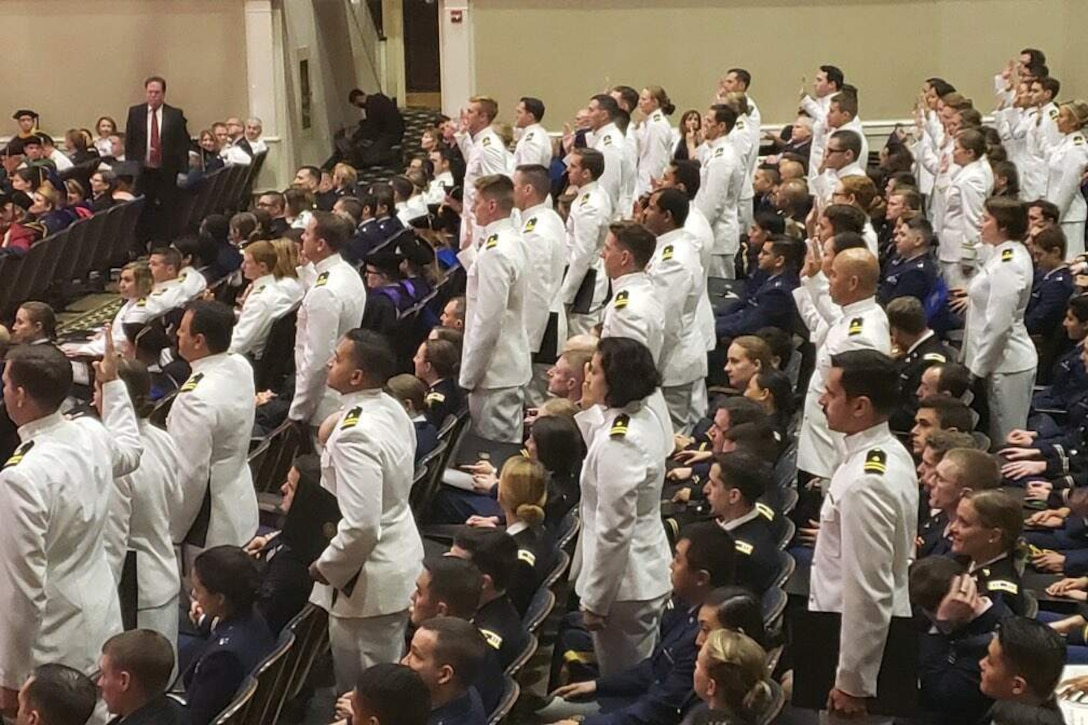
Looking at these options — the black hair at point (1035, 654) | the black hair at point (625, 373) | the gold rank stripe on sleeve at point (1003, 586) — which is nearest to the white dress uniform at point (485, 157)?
the black hair at point (625, 373)

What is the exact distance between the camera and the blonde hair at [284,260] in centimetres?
885

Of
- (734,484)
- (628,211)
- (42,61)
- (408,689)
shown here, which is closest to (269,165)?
(42,61)

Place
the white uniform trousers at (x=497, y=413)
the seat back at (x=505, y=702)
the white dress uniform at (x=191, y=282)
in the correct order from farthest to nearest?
the white dress uniform at (x=191, y=282) < the white uniform trousers at (x=497, y=413) < the seat back at (x=505, y=702)

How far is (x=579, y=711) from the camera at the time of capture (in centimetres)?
558

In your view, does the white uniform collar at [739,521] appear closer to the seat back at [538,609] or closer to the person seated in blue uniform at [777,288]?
the seat back at [538,609]

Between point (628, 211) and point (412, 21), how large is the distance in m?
10.8

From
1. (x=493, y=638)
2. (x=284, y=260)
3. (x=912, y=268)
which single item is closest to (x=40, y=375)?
(x=493, y=638)

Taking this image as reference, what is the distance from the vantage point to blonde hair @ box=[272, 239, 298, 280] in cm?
885

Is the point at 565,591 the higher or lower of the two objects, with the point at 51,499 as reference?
lower

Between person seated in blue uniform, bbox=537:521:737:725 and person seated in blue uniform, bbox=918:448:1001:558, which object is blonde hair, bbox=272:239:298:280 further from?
person seated in blue uniform, bbox=918:448:1001:558

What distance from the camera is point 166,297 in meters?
9.63

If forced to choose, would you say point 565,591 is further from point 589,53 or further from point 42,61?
point 42,61

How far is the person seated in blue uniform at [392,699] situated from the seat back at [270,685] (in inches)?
30.5

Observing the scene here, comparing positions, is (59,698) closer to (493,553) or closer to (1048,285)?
(493,553)
